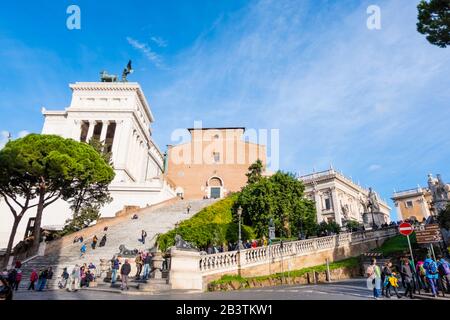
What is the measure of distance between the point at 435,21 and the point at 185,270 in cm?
1513

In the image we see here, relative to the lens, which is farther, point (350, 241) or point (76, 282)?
point (350, 241)

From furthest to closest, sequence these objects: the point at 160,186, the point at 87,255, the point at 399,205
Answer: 1. the point at 399,205
2. the point at 160,186
3. the point at 87,255

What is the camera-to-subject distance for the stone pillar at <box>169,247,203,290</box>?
11609 mm

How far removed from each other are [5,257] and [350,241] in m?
26.4

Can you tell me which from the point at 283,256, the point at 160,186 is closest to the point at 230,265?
the point at 283,256

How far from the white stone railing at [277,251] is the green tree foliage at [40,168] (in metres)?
17.4

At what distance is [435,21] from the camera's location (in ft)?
40.7

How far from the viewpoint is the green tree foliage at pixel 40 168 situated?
24062 millimetres

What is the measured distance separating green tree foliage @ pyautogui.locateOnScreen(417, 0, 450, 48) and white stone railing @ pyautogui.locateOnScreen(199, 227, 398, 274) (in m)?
12.9

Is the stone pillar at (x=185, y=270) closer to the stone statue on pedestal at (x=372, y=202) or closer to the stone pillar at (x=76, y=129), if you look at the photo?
the stone statue on pedestal at (x=372, y=202)

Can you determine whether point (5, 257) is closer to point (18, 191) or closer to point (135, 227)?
point (18, 191)

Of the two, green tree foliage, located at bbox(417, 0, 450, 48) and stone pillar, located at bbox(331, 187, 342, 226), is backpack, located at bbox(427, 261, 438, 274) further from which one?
stone pillar, located at bbox(331, 187, 342, 226)

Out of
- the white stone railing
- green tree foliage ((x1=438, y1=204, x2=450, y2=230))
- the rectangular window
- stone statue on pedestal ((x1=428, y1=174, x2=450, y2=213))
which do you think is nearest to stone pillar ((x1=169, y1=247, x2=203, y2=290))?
the white stone railing
